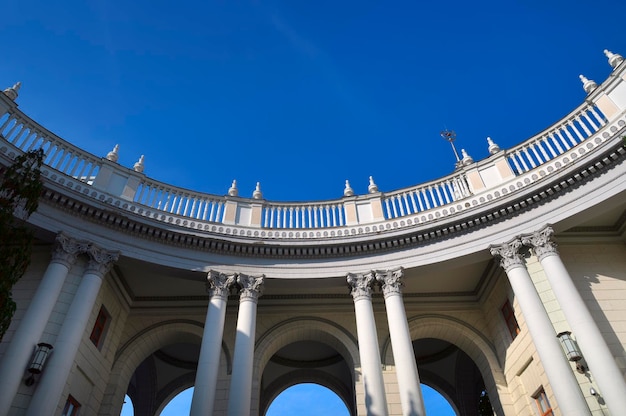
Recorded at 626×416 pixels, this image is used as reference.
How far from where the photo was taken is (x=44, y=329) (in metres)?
14.0

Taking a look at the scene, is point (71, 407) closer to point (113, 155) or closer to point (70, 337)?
point (70, 337)

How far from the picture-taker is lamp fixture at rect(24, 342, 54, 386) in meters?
12.9

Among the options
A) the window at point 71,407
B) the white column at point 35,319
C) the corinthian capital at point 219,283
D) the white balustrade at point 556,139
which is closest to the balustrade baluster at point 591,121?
the white balustrade at point 556,139

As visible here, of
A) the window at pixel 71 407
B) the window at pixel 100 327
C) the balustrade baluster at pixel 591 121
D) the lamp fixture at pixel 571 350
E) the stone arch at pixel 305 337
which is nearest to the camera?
the lamp fixture at pixel 571 350

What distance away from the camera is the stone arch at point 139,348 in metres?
17.3

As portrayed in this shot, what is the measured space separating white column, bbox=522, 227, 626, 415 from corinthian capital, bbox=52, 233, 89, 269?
15.8 meters

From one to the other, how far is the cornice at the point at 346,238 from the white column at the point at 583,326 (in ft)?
4.92

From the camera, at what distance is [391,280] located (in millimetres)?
17141

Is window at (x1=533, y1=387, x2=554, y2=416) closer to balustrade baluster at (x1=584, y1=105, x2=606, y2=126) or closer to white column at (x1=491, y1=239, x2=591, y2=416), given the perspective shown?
white column at (x1=491, y1=239, x2=591, y2=416)

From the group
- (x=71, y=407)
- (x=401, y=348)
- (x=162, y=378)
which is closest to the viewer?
(x=71, y=407)

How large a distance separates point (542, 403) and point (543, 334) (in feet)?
10.6

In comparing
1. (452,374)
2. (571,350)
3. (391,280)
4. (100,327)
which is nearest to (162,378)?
(100,327)

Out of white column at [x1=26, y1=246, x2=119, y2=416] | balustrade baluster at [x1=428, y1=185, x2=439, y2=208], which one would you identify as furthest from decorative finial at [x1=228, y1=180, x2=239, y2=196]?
balustrade baluster at [x1=428, y1=185, x2=439, y2=208]

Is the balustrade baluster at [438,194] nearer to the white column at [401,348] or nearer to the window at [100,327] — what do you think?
the white column at [401,348]
